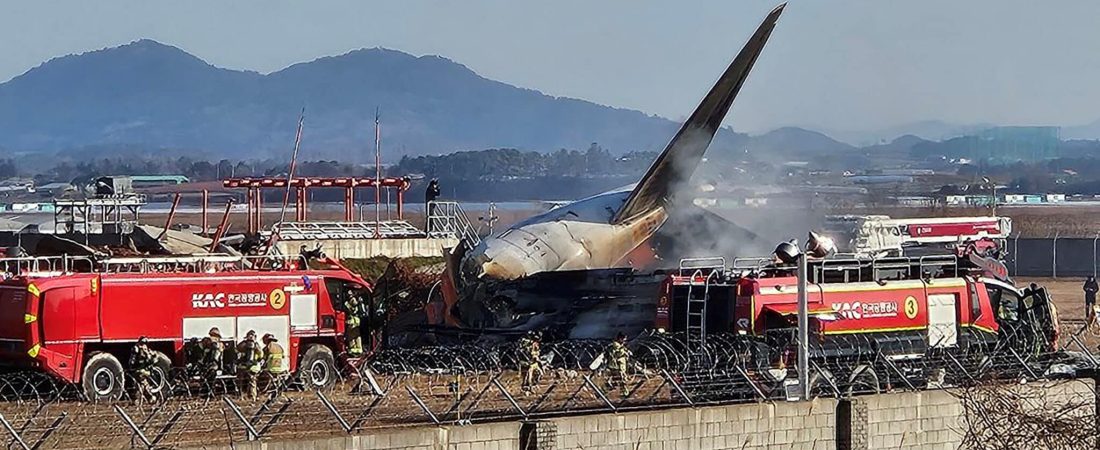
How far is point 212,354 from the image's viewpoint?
29.1 meters

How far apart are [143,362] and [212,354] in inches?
47.7

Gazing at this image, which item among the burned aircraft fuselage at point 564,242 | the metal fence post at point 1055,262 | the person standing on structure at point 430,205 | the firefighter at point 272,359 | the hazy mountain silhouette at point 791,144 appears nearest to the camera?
the firefighter at point 272,359

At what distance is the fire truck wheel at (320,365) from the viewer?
30688 millimetres

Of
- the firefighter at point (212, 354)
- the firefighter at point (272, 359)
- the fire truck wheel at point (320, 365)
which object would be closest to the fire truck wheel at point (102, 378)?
the firefighter at point (212, 354)

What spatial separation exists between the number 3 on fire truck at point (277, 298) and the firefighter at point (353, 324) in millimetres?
1582

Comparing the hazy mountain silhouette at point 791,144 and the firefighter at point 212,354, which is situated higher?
the hazy mountain silhouette at point 791,144

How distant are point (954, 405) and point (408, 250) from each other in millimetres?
30940

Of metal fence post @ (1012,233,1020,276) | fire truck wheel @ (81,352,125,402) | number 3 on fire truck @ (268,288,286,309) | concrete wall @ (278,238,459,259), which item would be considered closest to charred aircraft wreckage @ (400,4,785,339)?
number 3 on fire truck @ (268,288,286,309)

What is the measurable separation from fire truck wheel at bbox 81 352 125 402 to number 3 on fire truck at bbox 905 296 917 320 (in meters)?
13.6

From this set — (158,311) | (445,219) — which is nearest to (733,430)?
(158,311)

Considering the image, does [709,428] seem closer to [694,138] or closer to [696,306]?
[696,306]

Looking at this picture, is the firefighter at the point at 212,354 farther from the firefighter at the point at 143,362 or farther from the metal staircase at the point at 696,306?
the metal staircase at the point at 696,306

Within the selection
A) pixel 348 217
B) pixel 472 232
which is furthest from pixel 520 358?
pixel 348 217

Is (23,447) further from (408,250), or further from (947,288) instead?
(408,250)
